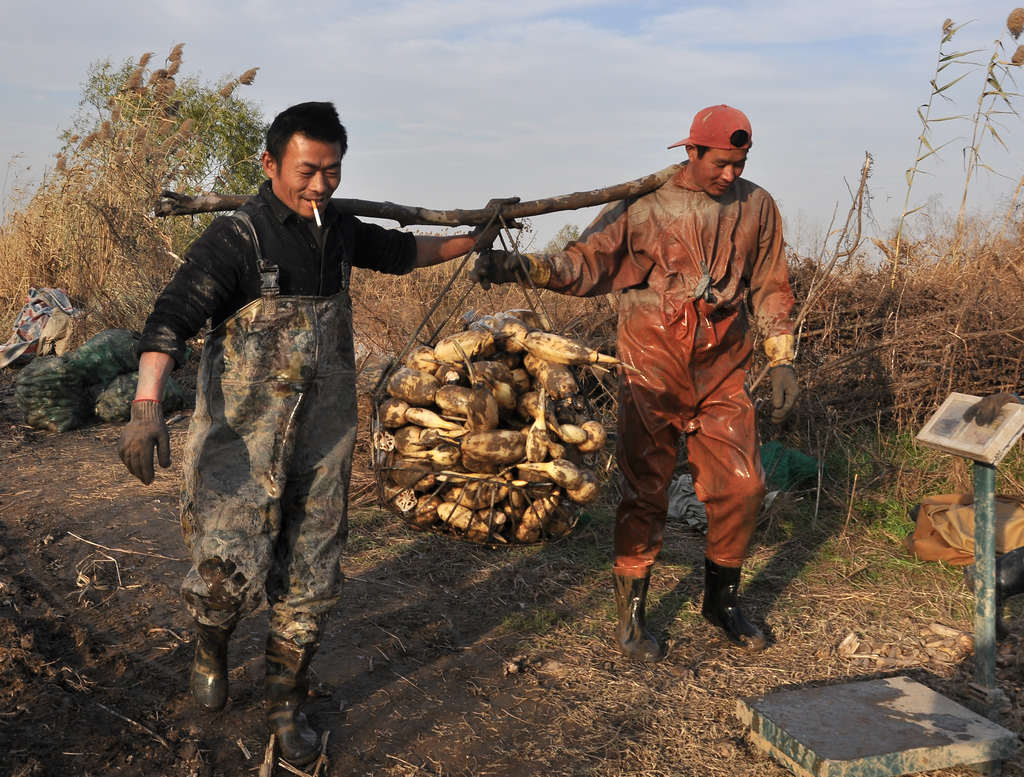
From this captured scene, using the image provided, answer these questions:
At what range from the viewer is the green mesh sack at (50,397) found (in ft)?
23.2

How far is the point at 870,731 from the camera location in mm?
2740

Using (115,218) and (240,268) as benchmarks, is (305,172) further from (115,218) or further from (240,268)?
(115,218)

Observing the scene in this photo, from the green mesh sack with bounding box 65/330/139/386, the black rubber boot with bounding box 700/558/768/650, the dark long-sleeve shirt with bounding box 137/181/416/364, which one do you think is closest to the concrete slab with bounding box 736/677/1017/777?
the black rubber boot with bounding box 700/558/768/650

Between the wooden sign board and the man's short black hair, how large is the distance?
2200mm

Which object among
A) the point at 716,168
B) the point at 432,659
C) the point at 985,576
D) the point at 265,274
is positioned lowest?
the point at 432,659

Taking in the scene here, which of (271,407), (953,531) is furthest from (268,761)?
(953,531)

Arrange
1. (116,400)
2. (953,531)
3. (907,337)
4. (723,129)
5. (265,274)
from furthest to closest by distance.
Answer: (116,400) < (907,337) < (953,531) < (723,129) < (265,274)

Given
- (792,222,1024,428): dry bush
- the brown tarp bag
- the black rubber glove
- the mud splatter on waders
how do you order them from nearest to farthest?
1. the mud splatter on waders
2. the black rubber glove
3. the brown tarp bag
4. (792,222,1024,428): dry bush

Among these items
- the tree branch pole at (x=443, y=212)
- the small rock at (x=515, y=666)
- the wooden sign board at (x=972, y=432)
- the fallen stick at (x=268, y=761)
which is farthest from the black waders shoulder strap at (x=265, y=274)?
the wooden sign board at (x=972, y=432)

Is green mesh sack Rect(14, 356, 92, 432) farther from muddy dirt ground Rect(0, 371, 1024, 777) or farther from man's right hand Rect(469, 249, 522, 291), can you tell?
man's right hand Rect(469, 249, 522, 291)

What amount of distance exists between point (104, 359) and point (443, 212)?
5218 mm

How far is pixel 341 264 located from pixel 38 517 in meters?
3.39

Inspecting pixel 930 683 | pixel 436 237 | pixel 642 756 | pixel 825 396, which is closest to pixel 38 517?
pixel 436 237

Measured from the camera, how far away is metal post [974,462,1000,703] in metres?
2.85
